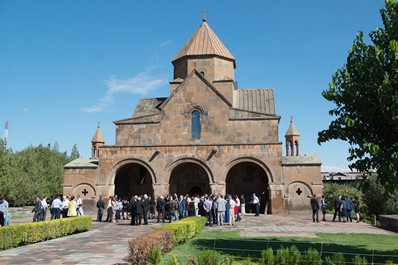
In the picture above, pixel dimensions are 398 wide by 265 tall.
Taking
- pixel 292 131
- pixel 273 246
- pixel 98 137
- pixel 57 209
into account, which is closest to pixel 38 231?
pixel 57 209

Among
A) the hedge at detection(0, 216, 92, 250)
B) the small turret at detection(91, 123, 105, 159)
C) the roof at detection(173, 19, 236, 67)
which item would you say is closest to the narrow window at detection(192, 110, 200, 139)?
the roof at detection(173, 19, 236, 67)

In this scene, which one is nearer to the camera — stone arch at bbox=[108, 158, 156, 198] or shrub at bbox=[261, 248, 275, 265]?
shrub at bbox=[261, 248, 275, 265]

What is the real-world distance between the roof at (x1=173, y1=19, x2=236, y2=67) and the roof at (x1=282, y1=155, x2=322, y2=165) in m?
8.35

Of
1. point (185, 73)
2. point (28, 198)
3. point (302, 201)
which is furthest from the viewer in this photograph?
point (28, 198)

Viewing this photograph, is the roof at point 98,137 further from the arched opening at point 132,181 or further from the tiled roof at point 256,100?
the tiled roof at point 256,100

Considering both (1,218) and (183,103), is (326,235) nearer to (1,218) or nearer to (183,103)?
(1,218)

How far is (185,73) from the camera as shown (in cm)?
2488

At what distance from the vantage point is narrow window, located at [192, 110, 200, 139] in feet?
72.0

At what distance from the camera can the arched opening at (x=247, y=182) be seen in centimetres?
2206

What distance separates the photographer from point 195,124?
22156 mm

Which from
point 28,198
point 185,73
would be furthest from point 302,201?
point 28,198

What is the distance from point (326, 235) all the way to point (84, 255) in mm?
7224

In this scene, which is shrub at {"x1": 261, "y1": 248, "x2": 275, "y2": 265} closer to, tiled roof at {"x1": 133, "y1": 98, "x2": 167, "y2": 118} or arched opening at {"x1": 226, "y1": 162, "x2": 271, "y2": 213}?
arched opening at {"x1": 226, "y1": 162, "x2": 271, "y2": 213}

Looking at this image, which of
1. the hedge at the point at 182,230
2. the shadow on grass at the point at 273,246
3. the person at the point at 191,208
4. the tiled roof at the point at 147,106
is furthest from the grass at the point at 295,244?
the tiled roof at the point at 147,106
